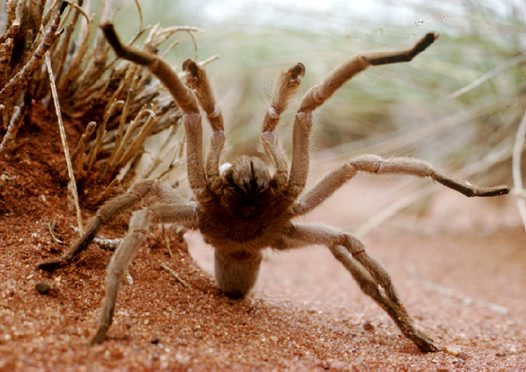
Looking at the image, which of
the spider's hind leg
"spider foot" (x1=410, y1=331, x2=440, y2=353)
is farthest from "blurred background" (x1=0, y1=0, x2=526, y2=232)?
"spider foot" (x1=410, y1=331, x2=440, y2=353)

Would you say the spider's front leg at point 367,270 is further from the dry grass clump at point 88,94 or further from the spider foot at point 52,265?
the spider foot at point 52,265

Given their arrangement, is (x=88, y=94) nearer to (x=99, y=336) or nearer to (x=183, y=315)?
(x=183, y=315)

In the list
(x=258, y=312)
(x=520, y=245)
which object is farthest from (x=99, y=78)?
(x=520, y=245)

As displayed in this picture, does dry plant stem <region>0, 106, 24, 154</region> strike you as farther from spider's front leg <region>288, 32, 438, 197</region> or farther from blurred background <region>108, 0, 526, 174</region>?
blurred background <region>108, 0, 526, 174</region>

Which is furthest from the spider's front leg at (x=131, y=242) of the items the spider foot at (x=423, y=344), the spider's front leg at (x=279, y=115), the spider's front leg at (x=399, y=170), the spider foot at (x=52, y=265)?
the spider foot at (x=423, y=344)

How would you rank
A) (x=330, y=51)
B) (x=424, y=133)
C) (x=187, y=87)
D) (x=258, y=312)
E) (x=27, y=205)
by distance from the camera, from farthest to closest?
1. (x=424, y=133)
2. (x=330, y=51)
3. (x=258, y=312)
4. (x=27, y=205)
5. (x=187, y=87)

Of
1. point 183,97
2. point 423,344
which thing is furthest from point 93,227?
point 423,344

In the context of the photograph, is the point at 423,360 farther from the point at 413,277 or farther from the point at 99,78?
the point at 413,277
